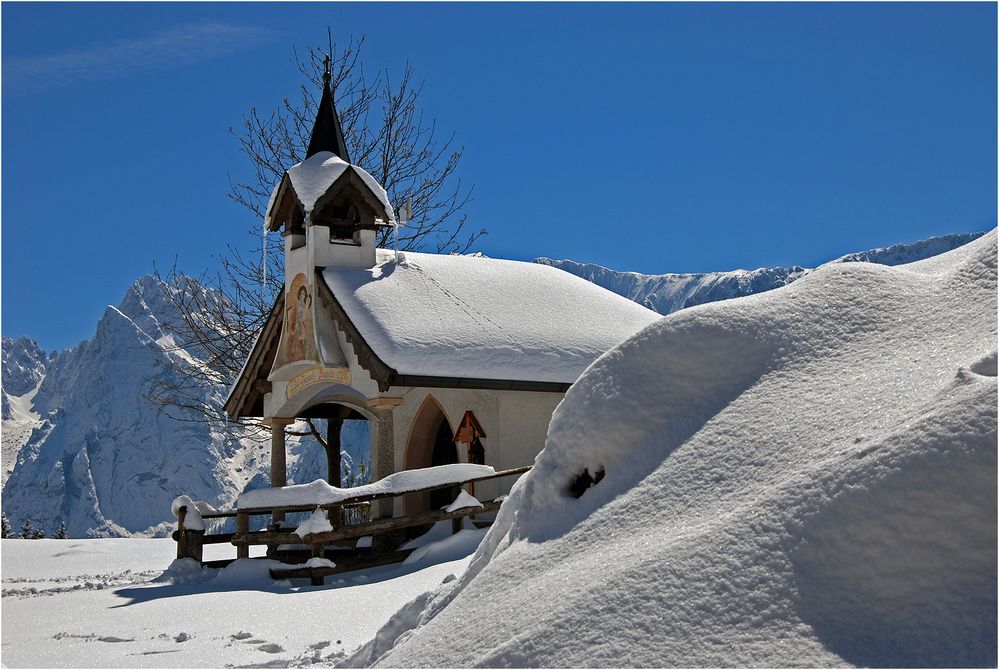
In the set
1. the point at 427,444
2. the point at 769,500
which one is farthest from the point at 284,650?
the point at 427,444

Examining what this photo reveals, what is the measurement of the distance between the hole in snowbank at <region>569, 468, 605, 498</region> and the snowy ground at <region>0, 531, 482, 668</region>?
2242 mm

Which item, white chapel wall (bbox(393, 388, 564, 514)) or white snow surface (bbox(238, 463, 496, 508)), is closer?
white snow surface (bbox(238, 463, 496, 508))

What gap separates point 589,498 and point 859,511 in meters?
1.55

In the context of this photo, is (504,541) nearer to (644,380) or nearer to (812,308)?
(644,380)

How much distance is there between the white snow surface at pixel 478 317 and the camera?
16.7 metres

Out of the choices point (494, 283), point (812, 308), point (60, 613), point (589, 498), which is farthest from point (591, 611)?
point (494, 283)

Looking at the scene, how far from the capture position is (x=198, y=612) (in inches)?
414

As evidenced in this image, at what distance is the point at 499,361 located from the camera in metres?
17.1

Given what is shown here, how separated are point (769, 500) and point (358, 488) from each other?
977 cm

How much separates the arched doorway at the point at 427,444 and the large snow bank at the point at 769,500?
1189 cm

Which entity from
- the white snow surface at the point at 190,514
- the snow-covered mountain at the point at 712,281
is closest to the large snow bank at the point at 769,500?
the white snow surface at the point at 190,514

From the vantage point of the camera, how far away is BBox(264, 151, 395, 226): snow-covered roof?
59.7 feet

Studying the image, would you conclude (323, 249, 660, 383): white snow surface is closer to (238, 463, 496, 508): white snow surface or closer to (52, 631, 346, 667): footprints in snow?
(238, 463, 496, 508): white snow surface

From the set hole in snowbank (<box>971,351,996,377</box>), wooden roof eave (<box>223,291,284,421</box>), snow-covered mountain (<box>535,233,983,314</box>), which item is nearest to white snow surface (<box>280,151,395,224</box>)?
wooden roof eave (<box>223,291,284,421</box>)
